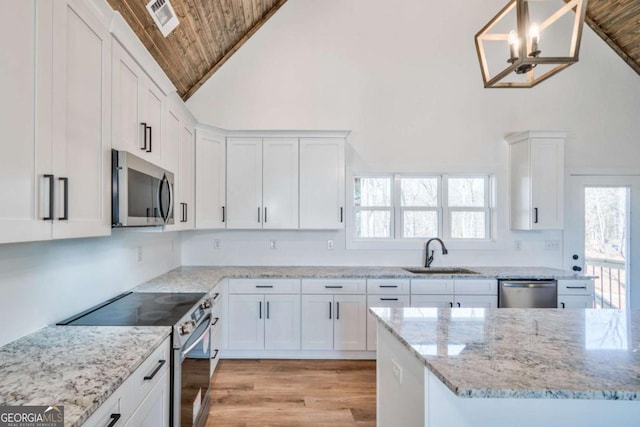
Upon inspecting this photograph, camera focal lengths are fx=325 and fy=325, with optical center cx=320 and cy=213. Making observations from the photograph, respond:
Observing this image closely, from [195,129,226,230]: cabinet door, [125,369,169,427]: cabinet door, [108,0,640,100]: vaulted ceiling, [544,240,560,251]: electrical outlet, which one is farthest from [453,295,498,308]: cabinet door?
[108,0,640,100]: vaulted ceiling

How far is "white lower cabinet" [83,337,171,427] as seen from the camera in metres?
1.11

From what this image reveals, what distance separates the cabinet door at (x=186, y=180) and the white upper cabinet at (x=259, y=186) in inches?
16.8

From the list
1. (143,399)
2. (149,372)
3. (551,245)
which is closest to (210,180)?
(149,372)

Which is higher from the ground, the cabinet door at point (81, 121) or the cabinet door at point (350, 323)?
the cabinet door at point (81, 121)

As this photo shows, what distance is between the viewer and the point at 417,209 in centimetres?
408

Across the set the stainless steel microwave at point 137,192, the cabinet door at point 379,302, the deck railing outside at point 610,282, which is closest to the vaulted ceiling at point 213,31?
the stainless steel microwave at point 137,192

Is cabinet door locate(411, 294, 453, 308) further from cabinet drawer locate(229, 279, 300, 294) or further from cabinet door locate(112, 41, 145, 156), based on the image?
cabinet door locate(112, 41, 145, 156)

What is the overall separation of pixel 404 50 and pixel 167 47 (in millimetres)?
2683

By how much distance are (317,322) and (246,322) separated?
740 mm

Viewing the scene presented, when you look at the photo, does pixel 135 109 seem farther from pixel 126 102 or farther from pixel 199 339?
pixel 199 339

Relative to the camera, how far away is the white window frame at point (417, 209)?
3.99 m

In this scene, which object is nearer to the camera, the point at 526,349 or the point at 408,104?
the point at 526,349

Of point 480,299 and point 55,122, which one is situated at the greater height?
point 55,122

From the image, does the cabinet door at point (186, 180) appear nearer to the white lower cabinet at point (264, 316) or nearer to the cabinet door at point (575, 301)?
the white lower cabinet at point (264, 316)
